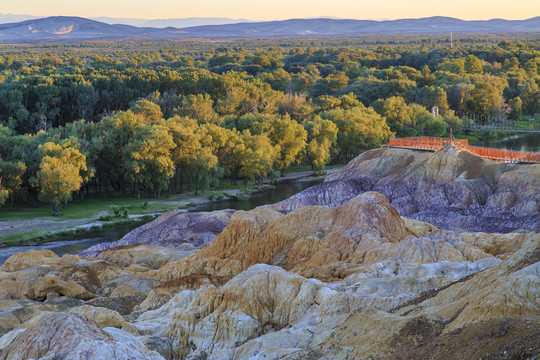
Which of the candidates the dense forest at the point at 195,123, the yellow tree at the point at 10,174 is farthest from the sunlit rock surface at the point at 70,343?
the yellow tree at the point at 10,174

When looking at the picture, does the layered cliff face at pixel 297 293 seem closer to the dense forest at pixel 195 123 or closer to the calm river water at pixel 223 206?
the calm river water at pixel 223 206

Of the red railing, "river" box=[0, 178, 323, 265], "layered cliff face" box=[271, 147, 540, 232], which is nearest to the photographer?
"layered cliff face" box=[271, 147, 540, 232]

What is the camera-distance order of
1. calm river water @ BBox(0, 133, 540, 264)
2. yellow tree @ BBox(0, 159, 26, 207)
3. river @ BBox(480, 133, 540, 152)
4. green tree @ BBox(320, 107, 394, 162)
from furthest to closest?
river @ BBox(480, 133, 540, 152) < green tree @ BBox(320, 107, 394, 162) < yellow tree @ BBox(0, 159, 26, 207) < calm river water @ BBox(0, 133, 540, 264)

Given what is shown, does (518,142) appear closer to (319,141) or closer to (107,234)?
(319,141)

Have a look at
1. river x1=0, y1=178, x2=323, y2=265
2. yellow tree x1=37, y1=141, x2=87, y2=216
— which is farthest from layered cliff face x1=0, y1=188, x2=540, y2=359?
yellow tree x1=37, y1=141, x2=87, y2=216

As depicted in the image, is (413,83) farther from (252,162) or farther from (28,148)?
(28,148)

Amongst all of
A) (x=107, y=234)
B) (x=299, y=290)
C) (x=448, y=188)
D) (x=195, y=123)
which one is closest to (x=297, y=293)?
(x=299, y=290)

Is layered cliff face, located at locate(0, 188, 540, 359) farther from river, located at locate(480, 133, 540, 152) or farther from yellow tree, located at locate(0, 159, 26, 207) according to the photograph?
river, located at locate(480, 133, 540, 152)
